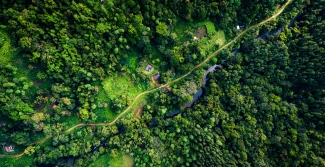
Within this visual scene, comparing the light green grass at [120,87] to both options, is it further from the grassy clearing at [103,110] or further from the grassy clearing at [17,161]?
the grassy clearing at [17,161]

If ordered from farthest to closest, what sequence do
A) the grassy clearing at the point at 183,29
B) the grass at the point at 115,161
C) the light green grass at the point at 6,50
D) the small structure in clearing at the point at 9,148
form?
1. the grassy clearing at the point at 183,29
2. the grass at the point at 115,161
3. the small structure in clearing at the point at 9,148
4. the light green grass at the point at 6,50

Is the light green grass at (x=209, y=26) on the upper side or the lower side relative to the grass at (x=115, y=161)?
upper

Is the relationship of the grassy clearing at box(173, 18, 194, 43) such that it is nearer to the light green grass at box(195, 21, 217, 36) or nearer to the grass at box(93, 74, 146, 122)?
the light green grass at box(195, 21, 217, 36)

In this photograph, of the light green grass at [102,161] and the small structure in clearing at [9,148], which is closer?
the small structure in clearing at [9,148]

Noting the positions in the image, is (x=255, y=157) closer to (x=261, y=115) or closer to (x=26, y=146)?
(x=261, y=115)

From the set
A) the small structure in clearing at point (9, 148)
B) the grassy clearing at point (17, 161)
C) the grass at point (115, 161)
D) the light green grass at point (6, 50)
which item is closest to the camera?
the light green grass at point (6, 50)

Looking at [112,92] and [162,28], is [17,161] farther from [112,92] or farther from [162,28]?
[162,28]

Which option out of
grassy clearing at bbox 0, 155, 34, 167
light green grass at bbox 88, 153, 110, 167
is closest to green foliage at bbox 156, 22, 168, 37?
light green grass at bbox 88, 153, 110, 167

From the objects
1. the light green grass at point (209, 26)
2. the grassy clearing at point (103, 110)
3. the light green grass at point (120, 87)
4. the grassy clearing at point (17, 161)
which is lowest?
the grassy clearing at point (17, 161)

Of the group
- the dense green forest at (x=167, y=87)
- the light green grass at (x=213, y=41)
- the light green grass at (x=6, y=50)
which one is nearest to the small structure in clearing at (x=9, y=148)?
the dense green forest at (x=167, y=87)
